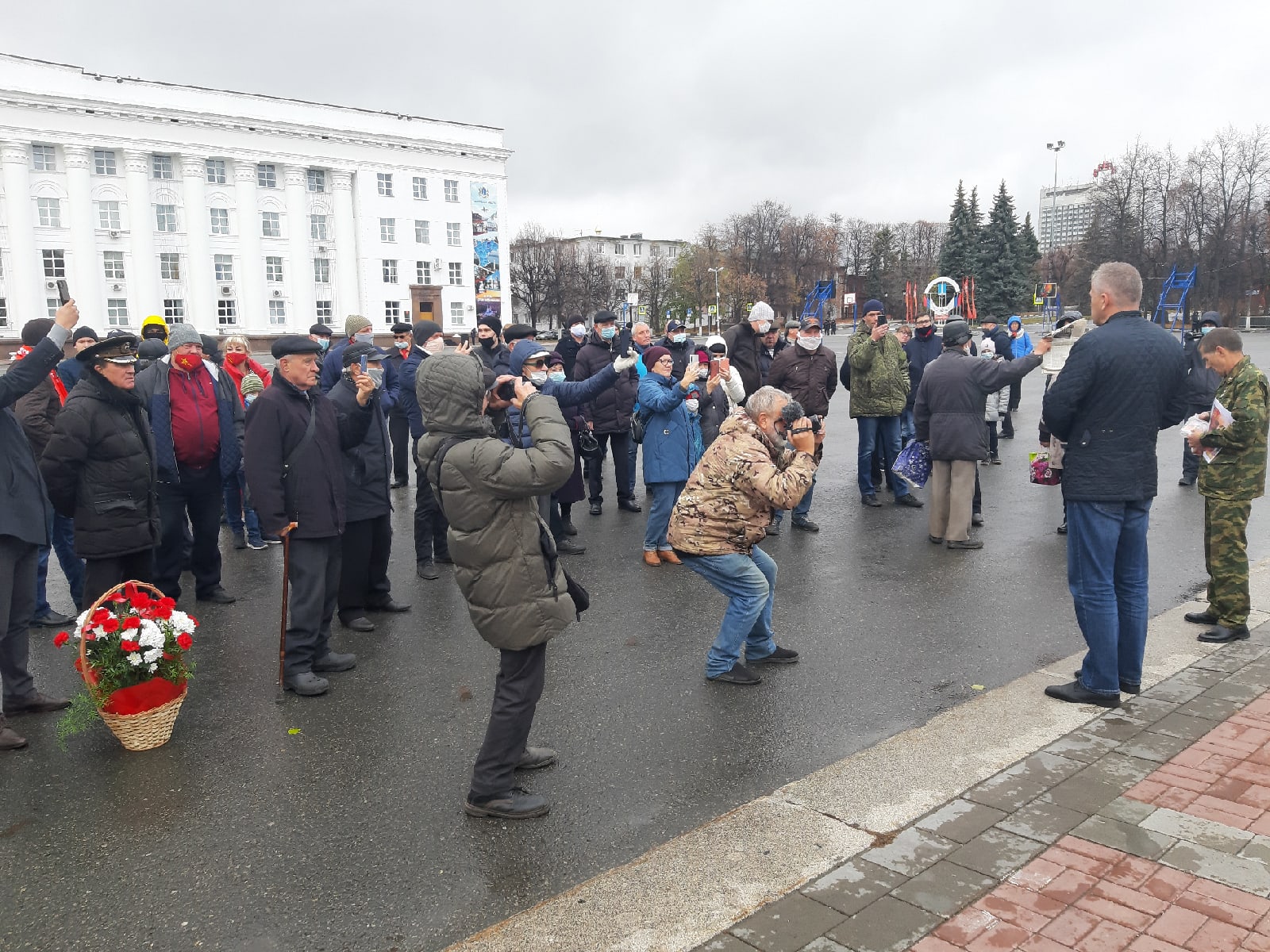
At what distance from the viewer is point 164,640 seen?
183 inches

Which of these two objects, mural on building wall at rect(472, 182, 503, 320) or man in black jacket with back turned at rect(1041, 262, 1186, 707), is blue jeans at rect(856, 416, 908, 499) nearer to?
man in black jacket with back turned at rect(1041, 262, 1186, 707)

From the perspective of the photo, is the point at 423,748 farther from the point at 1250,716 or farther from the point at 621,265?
the point at 621,265

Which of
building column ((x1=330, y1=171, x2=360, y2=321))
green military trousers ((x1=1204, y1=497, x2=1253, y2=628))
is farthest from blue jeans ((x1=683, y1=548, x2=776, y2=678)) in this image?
building column ((x1=330, y1=171, x2=360, y2=321))

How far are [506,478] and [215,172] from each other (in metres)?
71.6

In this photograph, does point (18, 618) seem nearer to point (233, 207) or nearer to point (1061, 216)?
point (233, 207)

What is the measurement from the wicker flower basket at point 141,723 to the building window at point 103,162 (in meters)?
68.5

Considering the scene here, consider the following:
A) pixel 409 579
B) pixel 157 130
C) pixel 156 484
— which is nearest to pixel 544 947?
pixel 156 484

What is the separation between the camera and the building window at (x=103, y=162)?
61.2 metres

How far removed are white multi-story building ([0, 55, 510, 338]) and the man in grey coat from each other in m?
56.3

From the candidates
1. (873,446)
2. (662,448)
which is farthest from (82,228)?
(662,448)

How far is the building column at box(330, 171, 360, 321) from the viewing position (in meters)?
70.2

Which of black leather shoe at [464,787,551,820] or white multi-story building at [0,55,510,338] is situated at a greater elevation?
white multi-story building at [0,55,510,338]

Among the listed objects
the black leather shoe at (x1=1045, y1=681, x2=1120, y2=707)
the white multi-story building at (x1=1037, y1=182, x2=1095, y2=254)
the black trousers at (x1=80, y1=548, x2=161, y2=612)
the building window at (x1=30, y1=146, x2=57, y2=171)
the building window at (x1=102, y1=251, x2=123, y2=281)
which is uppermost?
the white multi-story building at (x1=1037, y1=182, x2=1095, y2=254)

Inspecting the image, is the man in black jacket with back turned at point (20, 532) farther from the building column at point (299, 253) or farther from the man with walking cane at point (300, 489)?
the building column at point (299, 253)
